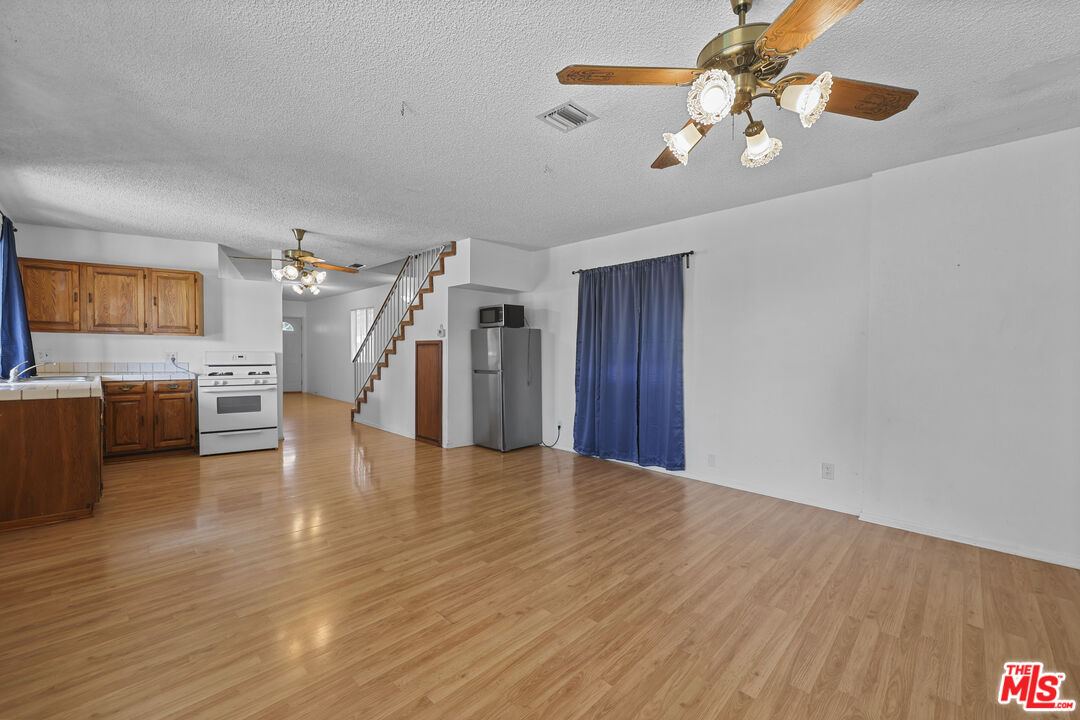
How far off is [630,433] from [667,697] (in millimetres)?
3610

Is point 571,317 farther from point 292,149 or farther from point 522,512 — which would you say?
point 292,149

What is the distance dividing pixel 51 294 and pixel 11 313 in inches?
31.2

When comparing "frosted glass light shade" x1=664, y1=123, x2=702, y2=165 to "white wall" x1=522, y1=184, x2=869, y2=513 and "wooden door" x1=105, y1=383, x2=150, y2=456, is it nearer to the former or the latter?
"white wall" x1=522, y1=184, x2=869, y2=513

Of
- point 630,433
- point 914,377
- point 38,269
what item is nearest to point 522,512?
Result: point 630,433

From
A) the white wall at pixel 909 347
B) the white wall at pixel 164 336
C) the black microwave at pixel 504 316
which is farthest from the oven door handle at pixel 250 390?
the white wall at pixel 909 347

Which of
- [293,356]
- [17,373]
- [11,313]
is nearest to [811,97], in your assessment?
[17,373]

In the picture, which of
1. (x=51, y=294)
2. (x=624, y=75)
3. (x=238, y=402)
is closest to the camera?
(x=624, y=75)

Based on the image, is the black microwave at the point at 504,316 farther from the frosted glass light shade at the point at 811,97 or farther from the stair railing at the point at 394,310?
the frosted glass light shade at the point at 811,97

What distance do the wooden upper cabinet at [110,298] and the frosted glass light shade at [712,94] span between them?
6.64 m

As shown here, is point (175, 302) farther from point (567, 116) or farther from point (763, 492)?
point (763, 492)

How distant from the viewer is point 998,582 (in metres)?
2.72

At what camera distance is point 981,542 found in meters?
3.20

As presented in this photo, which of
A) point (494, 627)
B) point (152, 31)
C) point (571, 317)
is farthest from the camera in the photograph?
point (571, 317)

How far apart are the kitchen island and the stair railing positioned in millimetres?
3998
